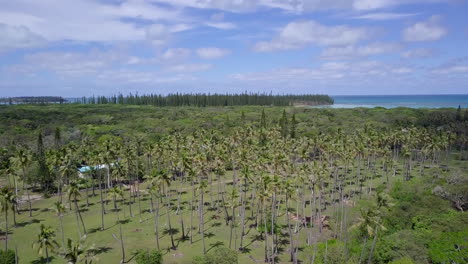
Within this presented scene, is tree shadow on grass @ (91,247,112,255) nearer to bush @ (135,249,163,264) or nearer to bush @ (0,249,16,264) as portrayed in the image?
bush @ (135,249,163,264)

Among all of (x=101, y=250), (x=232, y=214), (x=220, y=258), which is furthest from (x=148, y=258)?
(x=232, y=214)

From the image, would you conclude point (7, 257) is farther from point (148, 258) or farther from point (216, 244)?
point (216, 244)

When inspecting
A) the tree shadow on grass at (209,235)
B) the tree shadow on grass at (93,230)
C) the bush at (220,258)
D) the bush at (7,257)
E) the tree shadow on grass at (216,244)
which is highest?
the bush at (220,258)

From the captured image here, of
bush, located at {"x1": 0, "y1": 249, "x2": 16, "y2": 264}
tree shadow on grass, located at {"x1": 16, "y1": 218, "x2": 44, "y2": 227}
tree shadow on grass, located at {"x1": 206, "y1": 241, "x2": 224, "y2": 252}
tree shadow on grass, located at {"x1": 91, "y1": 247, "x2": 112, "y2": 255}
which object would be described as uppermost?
bush, located at {"x1": 0, "y1": 249, "x2": 16, "y2": 264}

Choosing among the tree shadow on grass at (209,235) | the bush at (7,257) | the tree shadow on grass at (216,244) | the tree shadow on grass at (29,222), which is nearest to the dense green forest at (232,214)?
the tree shadow on grass at (209,235)

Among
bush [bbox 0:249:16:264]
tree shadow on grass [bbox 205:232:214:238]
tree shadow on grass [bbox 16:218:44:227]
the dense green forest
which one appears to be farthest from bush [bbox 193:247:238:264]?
tree shadow on grass [bbox 16:218:44:227]

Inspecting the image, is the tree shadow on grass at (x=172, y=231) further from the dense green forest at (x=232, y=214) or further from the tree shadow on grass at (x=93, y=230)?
the tree shadow on grass at (x=93, y=230)

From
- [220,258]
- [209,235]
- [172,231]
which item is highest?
[220,258]

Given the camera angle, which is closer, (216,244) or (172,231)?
(216,244)

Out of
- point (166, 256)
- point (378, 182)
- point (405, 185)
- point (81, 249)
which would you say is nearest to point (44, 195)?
point (166, 256)

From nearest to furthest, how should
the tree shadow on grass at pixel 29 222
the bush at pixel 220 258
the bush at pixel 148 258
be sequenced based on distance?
the bush at pixel 220 258
the bush at pixel 148 258
the tree shadow on grass at pixel 29 222

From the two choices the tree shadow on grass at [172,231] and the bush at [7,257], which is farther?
the tree shadow on grass at [172,231]

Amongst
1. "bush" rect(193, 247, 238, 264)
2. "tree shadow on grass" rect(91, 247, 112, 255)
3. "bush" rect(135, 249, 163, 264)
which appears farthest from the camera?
"tree shadow on grass" rect(91, 247, 112, 255)
